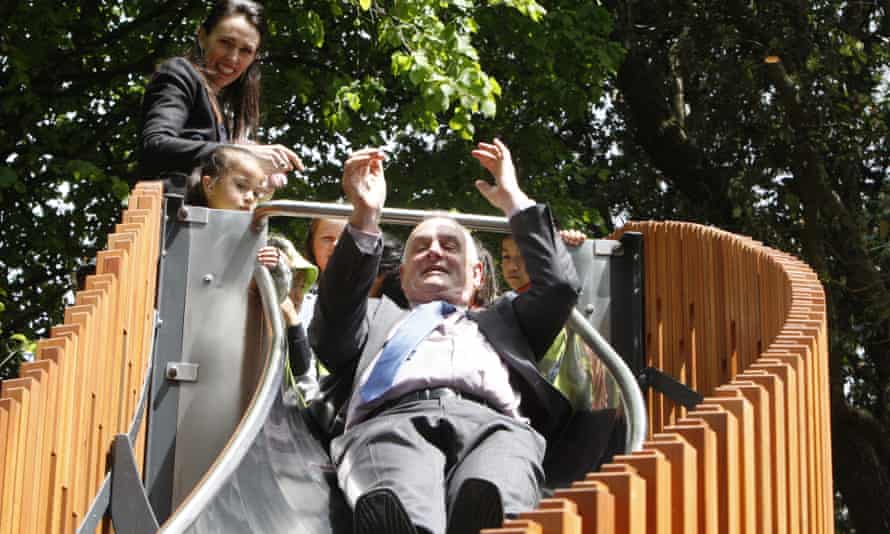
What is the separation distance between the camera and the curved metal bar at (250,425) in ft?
11.2

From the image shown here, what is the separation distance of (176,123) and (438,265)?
48.4 inches

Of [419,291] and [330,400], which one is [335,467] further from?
[419,291]

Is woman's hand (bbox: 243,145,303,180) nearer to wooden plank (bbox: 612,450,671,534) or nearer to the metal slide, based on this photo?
the metal slide

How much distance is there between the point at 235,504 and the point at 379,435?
41cm

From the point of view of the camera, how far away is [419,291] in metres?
4.53

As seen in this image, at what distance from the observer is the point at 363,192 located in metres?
4.30

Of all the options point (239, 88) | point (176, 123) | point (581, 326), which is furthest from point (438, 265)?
point (239, 88)

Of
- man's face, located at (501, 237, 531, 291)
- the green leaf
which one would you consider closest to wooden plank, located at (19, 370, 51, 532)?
man's face, located at (501, 237, 531, 291)

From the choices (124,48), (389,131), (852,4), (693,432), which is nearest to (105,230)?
(124,48)

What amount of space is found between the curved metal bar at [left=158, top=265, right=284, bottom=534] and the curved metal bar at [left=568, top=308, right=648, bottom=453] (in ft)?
3.24

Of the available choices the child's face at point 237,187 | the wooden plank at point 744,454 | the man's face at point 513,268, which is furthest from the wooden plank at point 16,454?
the man's face at point 513,268

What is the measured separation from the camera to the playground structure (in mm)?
2236

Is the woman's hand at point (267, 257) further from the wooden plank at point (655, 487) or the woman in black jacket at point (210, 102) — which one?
the wooden plank at point (655, 487)

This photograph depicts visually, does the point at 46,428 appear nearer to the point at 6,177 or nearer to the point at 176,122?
the point at 176,122
